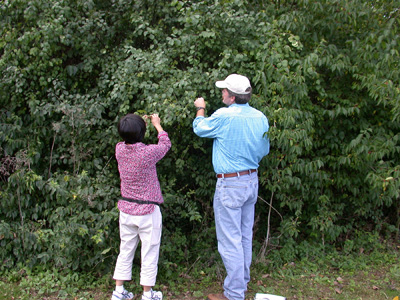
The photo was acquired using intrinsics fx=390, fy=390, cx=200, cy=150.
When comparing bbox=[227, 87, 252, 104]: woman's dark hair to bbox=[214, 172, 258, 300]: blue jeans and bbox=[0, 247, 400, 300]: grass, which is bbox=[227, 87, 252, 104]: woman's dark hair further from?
bbox=[0, 247, 400, 300]: grass

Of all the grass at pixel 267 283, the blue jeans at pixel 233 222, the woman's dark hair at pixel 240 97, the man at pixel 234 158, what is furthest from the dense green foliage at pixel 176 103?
the blue jeans at pixel 233 222

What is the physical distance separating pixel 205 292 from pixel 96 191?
158 centimetres

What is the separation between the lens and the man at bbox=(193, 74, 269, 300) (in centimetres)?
354

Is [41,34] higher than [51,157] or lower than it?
higher

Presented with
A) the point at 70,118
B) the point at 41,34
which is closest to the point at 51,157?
the point at 70,118

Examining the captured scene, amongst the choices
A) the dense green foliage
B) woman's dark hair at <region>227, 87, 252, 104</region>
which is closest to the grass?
the dense green foliage

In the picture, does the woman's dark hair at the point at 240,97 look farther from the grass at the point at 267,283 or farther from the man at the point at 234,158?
the grass at the point at 267,283

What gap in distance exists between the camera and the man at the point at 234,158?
11.6 feet

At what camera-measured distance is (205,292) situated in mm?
4141

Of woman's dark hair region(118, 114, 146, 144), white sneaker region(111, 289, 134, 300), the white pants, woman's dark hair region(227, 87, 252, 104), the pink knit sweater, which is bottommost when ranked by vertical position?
white sneaker region(111, 289, 134, 300)

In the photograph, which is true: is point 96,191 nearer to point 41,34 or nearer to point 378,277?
point 41,34

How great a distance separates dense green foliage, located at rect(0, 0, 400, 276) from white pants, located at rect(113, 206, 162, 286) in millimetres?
378

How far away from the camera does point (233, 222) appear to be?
11.8 ft

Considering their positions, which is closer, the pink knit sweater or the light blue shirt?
the pink knit sweater
